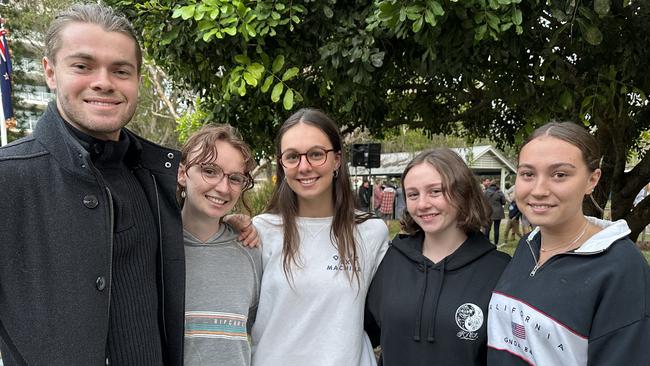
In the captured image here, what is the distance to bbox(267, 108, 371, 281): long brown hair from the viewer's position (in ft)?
7.47

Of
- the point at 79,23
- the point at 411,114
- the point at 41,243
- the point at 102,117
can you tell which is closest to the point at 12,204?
the point at 41,243

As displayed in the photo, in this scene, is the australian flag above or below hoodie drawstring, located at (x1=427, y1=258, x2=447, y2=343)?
above

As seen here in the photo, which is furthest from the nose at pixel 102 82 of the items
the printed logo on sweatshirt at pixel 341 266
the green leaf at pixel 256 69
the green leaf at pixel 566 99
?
the green leaf at pixel 566 99

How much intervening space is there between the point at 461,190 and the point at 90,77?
5.10 feet

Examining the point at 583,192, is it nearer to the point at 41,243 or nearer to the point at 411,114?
the point at 41,243

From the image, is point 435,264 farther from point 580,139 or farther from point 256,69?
point 256,69

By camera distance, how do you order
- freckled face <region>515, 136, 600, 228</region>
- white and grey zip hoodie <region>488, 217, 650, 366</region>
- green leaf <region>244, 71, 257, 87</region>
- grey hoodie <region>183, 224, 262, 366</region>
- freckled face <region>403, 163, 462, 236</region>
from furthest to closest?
green leaf <region>244, 71, 257, 87</region> → freckled face <region>403, 163, 462, 236</region> → grey hoodie <region>183, 224, 262, 366</region> → freckled face <region>515, 136, 600, 228</region> → white and grey zip hoodie <region>488, 217, 650, 366</region>

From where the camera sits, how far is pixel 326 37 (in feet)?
9.84

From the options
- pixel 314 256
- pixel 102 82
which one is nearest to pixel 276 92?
pixel 314 256

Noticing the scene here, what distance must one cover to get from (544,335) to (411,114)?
3.75 m

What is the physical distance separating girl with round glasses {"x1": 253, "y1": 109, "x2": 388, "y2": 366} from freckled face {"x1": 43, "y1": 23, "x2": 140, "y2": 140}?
90 cm

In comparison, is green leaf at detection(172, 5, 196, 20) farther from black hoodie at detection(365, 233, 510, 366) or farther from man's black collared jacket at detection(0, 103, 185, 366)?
black hoodie at detection(365, 233, 510, 366)

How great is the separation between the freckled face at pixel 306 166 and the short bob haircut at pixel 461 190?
0.40m

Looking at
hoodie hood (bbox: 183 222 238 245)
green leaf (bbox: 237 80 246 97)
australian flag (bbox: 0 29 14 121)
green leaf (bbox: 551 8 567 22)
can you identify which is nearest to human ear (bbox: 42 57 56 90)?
hoodie hood (bbox: 183 222 238 245)
